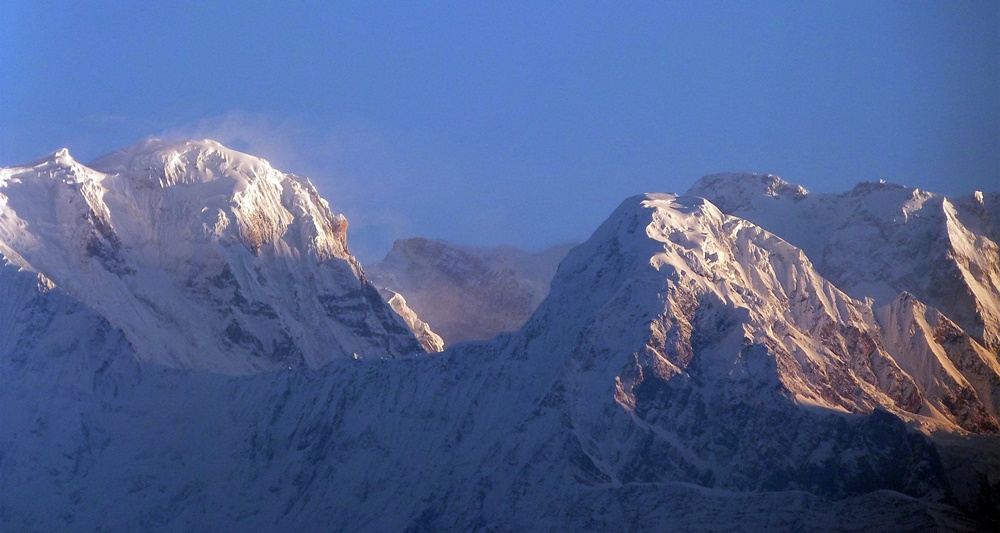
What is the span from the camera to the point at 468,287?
192 metres

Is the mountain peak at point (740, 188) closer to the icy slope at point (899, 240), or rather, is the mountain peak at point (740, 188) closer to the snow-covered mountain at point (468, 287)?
the icy slope at point (899, 240)

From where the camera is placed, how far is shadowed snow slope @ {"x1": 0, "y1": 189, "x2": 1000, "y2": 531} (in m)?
113

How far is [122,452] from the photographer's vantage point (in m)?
133

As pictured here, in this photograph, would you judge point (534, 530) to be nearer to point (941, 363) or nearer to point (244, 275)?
point (941, 363)

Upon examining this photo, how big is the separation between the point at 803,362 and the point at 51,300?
1867 inches

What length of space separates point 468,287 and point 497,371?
6406 centimetres


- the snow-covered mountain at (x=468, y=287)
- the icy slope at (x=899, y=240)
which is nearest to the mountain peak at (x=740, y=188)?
the icy slope at (x=899, y=240)

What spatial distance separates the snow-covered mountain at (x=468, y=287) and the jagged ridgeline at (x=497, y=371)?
22.4 m

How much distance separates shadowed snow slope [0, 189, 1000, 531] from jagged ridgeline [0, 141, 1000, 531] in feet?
0.56

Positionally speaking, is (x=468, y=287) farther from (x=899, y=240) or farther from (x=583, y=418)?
(x=583, y=418)

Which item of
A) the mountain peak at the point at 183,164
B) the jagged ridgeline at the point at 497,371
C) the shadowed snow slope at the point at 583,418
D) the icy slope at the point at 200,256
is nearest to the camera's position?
the shadowed snow slope at the point at 583,418

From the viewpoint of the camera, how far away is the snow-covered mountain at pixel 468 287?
184 metres

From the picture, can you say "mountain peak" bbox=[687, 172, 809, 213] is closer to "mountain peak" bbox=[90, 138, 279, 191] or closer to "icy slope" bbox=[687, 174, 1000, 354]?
"icy slope" bbox=[687, 174, 1000, 354]

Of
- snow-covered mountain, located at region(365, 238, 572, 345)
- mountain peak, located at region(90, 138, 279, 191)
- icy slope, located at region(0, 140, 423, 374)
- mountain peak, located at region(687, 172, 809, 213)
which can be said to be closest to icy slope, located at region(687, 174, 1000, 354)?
mountain peak, located at region(687, 172, 809, 213)
